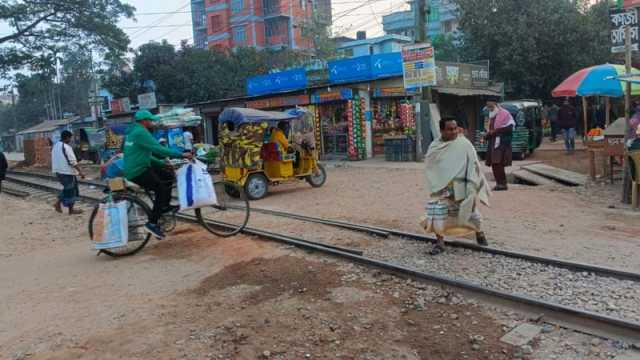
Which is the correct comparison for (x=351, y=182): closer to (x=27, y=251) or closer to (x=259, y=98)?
(x=27, y=251)

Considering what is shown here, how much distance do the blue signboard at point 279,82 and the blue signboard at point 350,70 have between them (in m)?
1.97

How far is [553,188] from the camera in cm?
1067

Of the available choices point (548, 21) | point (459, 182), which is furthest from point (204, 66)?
point (459, 182)

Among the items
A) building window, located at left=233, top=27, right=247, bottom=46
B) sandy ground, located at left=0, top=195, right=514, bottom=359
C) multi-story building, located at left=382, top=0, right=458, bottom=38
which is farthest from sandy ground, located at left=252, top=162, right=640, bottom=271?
building window, located at left=233, top=27, right=247, bottom=46

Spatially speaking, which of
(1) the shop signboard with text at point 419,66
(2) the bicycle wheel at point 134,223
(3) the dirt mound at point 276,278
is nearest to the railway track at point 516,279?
(3) the dirt mound at point 276,278

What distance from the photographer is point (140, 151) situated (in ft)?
21.7

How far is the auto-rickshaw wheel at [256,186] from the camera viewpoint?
11.5 m

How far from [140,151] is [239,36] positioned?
5787cm

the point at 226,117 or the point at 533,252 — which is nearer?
the point at 533,252

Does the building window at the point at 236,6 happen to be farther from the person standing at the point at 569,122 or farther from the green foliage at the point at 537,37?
the person standing at the point at 569,122

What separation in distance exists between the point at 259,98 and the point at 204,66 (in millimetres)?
14943

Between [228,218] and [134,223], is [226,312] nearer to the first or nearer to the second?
[134,223]

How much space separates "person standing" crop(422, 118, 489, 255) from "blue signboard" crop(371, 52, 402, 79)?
14268 mm

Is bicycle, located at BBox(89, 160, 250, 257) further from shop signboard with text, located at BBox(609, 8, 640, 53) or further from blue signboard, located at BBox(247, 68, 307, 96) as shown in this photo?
blue signboard, located at BBox(247, 68, 307, 96)
